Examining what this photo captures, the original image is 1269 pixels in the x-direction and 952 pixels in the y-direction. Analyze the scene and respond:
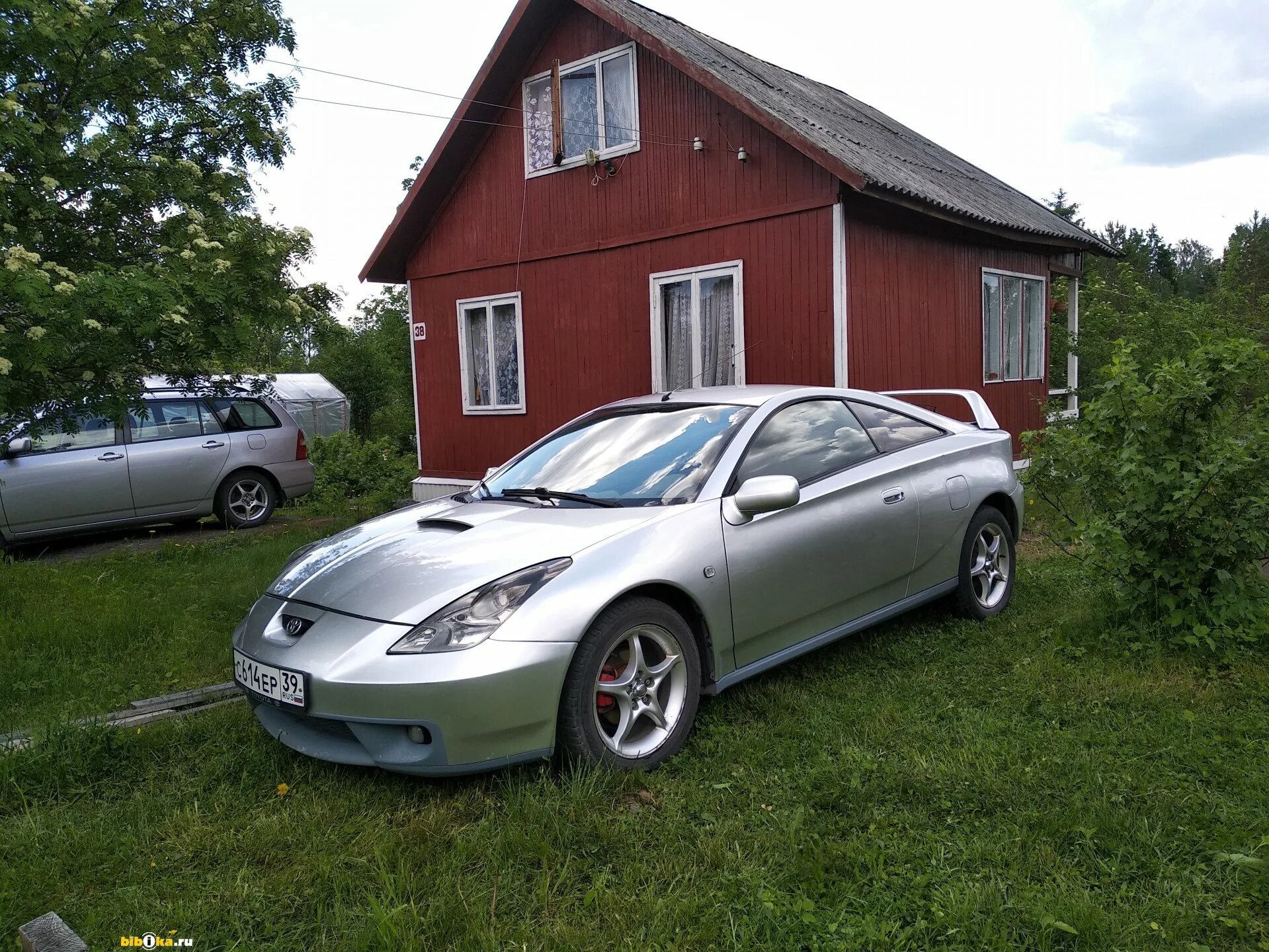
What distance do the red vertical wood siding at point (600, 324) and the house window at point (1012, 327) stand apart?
10.9 feet

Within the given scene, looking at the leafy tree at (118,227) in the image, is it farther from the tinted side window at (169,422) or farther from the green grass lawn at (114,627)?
the tinted side window at (169,422)

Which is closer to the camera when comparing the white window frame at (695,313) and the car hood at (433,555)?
the car hood at (433,555)

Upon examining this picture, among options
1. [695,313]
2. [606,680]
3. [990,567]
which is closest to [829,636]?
[606,680]

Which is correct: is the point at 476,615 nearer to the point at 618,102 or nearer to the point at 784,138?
the point at 784,138

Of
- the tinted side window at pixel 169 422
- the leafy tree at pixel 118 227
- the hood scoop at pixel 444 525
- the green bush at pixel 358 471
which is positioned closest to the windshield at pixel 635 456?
the hood scoop at pixel 444 525

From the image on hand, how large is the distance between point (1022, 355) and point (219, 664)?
1049 centimetres

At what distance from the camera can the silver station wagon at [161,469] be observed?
8.78 metres

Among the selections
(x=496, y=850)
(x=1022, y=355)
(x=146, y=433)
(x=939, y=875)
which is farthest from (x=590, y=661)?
(x=1022, y=355)

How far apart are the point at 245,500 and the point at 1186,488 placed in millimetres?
9209

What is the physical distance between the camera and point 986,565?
5.27 m

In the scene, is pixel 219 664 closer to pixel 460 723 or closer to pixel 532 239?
pixel 460 723

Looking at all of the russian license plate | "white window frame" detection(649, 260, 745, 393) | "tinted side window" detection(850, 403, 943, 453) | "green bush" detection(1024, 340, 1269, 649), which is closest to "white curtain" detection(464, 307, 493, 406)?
"white window frame" detection(649, 260, 745, 393)

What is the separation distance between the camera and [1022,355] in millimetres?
12133

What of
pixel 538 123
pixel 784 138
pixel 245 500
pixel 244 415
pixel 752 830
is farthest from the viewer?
pixel 538 123
